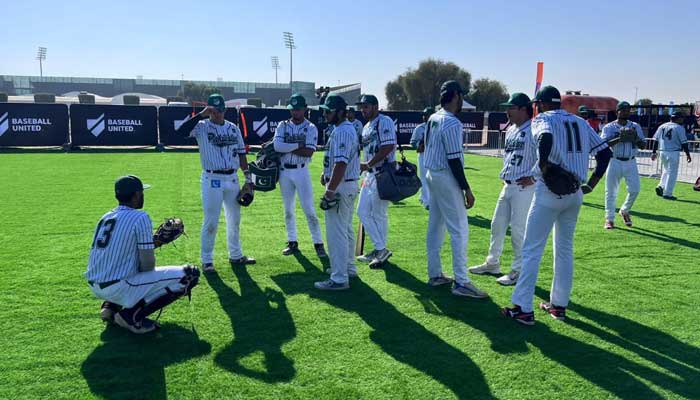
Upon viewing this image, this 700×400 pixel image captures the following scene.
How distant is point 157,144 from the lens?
24906 millimetres

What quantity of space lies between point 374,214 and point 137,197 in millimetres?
3272

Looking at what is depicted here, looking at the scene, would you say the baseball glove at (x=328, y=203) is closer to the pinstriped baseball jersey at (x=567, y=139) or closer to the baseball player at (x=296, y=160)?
the baseball player at (x=296, y=160)

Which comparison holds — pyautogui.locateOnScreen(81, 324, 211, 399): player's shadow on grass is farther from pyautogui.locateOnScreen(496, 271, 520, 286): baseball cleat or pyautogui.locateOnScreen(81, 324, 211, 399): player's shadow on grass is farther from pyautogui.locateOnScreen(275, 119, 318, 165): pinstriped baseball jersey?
pyautogui.locateOnScreen(496, 271, 520, 286): baseball cleat

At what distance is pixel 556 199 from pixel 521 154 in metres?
1.44

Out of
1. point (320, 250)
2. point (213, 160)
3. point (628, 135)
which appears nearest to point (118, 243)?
point (213, 160)

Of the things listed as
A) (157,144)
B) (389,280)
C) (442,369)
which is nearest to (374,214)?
(389,280)

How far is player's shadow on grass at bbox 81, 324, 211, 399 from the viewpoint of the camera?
3.61m

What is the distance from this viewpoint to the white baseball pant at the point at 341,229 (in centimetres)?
559

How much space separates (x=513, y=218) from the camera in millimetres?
6160

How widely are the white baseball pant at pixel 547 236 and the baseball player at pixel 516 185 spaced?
40.0 inches

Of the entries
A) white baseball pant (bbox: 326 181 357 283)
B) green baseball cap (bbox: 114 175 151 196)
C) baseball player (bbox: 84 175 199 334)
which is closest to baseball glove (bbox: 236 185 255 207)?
white baseball pant (bbox: 326 181 357 283)

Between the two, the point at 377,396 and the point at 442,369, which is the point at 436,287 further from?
the point at 377,396

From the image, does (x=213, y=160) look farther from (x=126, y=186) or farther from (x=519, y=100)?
(x=519, y=100)

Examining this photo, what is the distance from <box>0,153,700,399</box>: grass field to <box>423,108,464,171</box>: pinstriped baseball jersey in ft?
4.82
